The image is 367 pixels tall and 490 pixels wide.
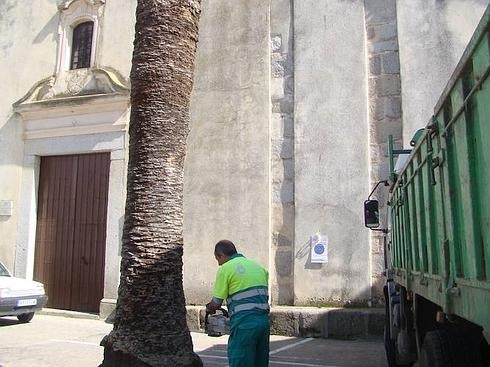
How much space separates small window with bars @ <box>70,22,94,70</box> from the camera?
14047mm

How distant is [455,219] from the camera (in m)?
3.01

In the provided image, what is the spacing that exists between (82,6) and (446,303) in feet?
43.3

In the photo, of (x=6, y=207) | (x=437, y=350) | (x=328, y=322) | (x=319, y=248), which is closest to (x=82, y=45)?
(x=6, y=207)

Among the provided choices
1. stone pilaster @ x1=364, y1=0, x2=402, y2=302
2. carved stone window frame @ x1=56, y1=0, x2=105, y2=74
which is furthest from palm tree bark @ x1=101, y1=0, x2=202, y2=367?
carved stone window frame @ x1=56, y1=0, x2=105, y2=74

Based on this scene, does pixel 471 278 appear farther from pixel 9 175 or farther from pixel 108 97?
pixel 9 175

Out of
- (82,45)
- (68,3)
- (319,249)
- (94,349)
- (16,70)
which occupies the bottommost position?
(94,349)

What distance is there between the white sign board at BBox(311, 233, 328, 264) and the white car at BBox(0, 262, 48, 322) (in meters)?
5.87

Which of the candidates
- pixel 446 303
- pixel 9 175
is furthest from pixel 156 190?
pixel 9 175

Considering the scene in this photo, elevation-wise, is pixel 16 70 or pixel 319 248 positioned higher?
pixel 16 70

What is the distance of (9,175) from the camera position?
14055mm

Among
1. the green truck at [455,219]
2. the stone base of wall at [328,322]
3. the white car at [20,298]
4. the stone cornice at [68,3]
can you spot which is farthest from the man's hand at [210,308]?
the stone cornice at [68,3]

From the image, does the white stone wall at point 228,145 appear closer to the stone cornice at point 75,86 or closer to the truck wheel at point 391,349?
the stone cornice at point 75,86

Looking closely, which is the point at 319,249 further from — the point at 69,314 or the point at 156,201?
the point at 69,314

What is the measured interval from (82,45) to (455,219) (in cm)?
1293
